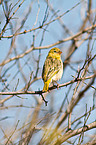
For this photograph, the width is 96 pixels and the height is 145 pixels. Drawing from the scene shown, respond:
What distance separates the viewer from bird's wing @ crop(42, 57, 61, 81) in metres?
6.40

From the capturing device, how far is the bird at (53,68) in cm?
625

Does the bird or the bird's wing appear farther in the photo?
the bird's wing

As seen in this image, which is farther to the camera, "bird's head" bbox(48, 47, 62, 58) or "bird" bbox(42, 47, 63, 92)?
"bird's head" bbox(48, 47, 62, 58)

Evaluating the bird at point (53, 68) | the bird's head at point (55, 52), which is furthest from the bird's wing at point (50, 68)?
A: the bird's head at point (55, 52)

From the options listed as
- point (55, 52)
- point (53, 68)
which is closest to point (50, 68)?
point (53, 68)

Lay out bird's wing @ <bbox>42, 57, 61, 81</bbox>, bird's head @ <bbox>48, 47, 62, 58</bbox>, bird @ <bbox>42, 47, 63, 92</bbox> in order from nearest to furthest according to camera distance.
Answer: bird @ <bbox>42, 47, 63, 92</bbox> < bird's wing @ <bbox>42, 57, 61, 81</bbox> < bird's head @ <bbox>48, 47, 62, 58</bbox>

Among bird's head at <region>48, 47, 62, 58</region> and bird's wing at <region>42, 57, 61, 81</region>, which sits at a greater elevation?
bird's head at <region>48, 47, 62, 58</region>

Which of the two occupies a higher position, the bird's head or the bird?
the bird's head

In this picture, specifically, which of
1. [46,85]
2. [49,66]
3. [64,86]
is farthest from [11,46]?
[64,86]

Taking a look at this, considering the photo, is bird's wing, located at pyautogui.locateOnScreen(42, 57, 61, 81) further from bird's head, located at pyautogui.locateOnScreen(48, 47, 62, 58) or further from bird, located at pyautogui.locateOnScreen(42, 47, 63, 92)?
bird's head, located at pyautogui.locateOnScreen(48, 47, 62, 58)

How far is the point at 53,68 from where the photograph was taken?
22.3 feet

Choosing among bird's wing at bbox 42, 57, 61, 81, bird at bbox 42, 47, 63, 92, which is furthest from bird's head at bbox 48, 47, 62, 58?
bird's wing at bbox 42, 57, 61, 81

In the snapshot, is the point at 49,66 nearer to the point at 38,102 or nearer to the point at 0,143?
the point at 38,102

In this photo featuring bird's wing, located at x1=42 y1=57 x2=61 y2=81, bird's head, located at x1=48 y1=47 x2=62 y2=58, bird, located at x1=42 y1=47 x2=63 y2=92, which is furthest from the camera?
bird's head, located at x1=48 y1=47 x2=62 y2=58
